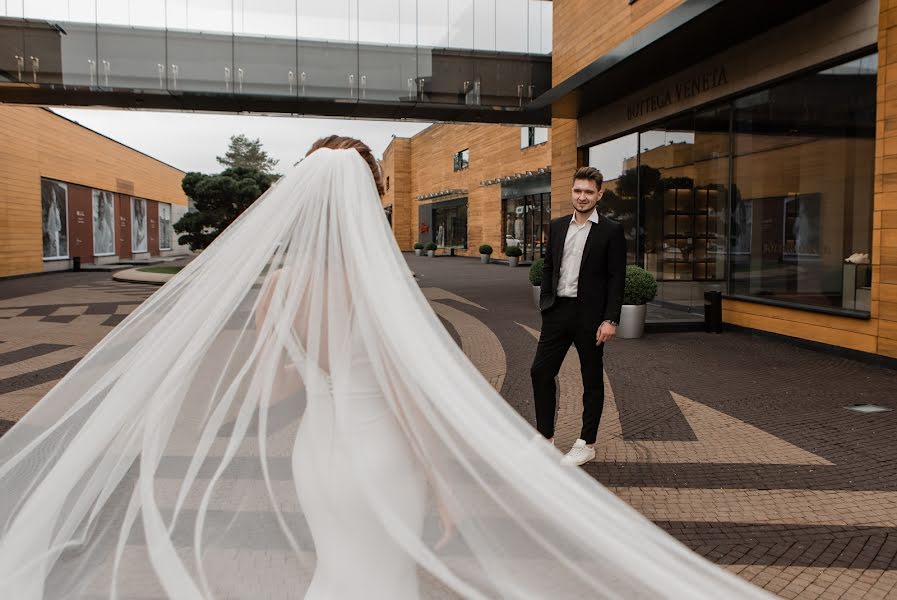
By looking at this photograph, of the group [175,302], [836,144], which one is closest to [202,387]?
[175,302]

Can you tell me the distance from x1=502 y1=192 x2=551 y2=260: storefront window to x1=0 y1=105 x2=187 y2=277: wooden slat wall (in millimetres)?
20466

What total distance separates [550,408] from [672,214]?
10.4m

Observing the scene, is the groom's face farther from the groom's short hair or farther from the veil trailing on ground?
the veil trailing on ground

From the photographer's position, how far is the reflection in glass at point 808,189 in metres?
9.12

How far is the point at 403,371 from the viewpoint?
2090mm

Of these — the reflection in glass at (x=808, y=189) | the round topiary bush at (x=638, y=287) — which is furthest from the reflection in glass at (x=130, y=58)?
the reflection in glass at (x=808, y=189)

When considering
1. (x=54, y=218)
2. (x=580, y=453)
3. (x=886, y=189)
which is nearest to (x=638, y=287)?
(x=886, y=189)

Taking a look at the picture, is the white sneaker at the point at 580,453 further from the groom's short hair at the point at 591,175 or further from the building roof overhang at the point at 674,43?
the building roof overhang at the point at 674,43

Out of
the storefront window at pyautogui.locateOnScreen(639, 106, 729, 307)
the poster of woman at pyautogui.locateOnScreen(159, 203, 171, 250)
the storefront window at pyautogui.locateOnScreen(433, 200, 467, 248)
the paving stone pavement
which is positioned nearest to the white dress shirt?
the paving stone pavement

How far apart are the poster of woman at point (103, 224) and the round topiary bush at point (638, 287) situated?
3109cm

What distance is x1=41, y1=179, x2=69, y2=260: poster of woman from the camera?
1108 inches

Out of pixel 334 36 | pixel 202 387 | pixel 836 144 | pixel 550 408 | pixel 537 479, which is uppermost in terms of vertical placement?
pixel 334 36

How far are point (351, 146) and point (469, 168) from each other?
41210 mm

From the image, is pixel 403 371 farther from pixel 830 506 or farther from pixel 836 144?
pixel 836 144
